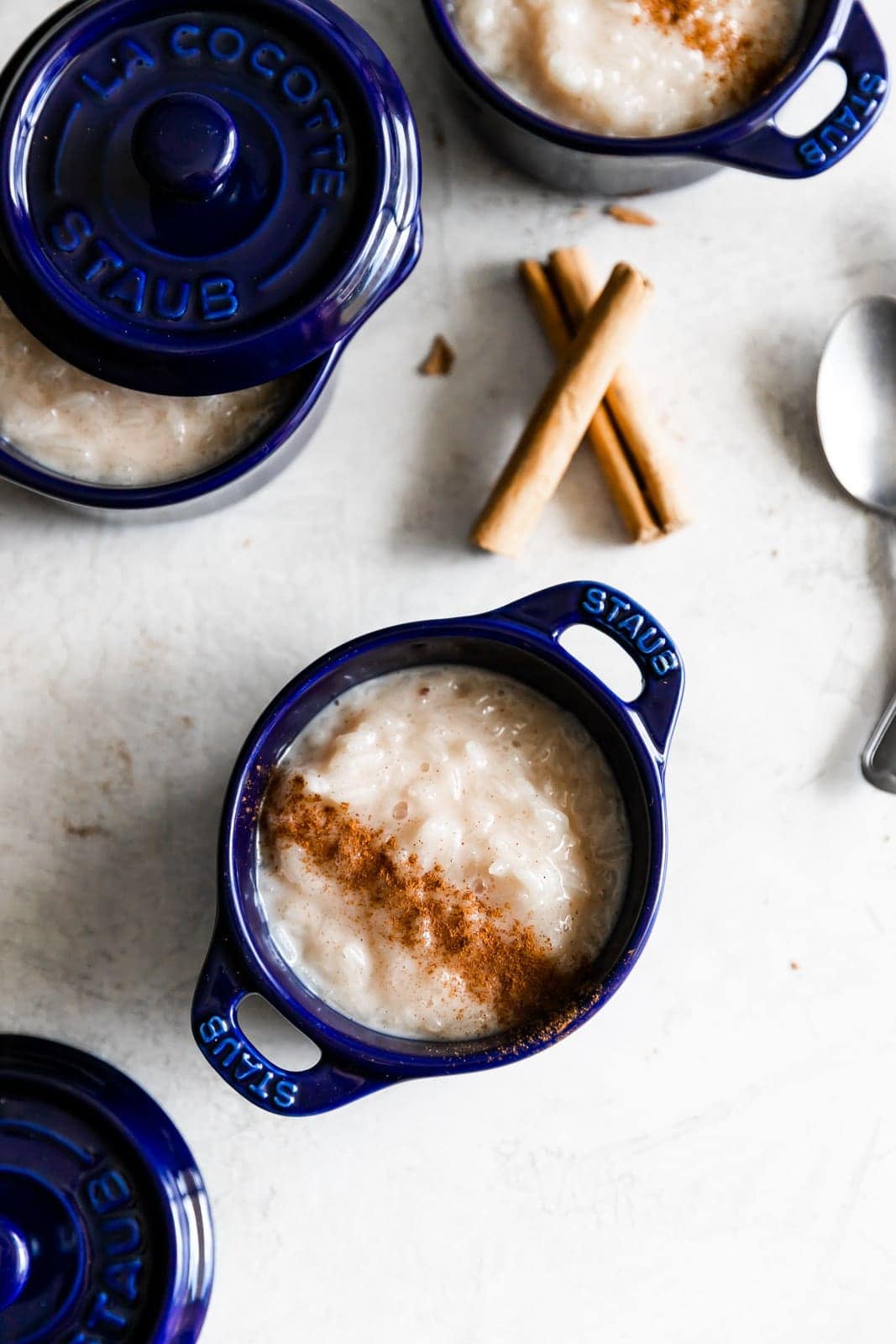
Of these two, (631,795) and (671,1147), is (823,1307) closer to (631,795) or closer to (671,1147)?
(671,1147)

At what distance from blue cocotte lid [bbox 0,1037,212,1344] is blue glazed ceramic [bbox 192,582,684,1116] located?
0.13 m

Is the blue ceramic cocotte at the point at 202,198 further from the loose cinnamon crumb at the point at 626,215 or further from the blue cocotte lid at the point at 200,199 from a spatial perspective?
the loose cinnamon crumb at the point at 626,215

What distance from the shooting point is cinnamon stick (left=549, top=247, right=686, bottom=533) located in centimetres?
115

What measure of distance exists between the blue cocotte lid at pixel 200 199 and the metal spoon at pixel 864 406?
0.45 meters

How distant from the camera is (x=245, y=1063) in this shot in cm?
94

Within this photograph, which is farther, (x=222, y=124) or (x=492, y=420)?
(x=492, y=420)

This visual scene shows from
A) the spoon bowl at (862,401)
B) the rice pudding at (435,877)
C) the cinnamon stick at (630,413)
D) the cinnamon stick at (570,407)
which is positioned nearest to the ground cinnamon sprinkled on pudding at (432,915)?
the rice pudding at (435,877)

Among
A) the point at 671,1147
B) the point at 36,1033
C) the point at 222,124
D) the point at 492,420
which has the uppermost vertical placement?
the point at 222,124

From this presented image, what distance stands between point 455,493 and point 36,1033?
1.95ft

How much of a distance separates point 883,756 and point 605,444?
1.21 ft

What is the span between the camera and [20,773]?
114cm

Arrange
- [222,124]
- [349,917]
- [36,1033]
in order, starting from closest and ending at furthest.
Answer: [222,124] → [349,917] → [36,1033]

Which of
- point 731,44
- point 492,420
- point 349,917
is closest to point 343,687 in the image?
point 349,917

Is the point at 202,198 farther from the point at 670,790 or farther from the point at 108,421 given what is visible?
the point at 670,790
